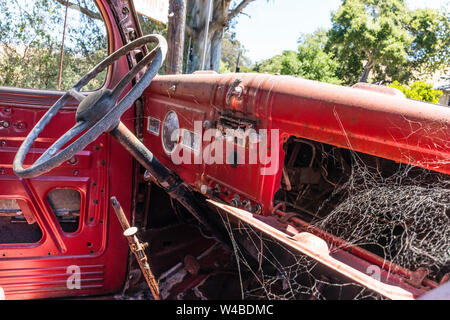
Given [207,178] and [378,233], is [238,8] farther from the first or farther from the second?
[378,233]

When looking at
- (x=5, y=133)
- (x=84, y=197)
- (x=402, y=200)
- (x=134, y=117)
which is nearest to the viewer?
(x=402, y=200)

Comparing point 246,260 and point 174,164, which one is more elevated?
point 174,164

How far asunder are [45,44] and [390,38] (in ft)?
70.0

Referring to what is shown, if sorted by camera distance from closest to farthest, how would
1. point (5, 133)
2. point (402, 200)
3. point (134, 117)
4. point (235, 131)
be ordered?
point (402, 200) → point (235, 131) → point (5, 133) → point (134, 117)

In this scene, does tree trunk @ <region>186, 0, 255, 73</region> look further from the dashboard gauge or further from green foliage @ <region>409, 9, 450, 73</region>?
green foliage @ <region>409, 9, 450, 73</region>

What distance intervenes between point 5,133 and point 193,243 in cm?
143

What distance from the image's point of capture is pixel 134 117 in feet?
7.69

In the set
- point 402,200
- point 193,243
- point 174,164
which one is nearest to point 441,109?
point 402,200

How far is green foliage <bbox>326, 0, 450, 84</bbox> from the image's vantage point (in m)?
20.0

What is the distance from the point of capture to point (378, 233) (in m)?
1.80

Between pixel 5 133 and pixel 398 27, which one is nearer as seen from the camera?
pixel 5 133

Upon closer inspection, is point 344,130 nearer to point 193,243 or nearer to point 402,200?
point 402,200

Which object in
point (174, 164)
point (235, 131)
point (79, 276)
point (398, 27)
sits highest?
point (398, 27)

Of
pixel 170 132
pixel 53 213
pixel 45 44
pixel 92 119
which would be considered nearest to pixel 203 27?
pixel 45 44
